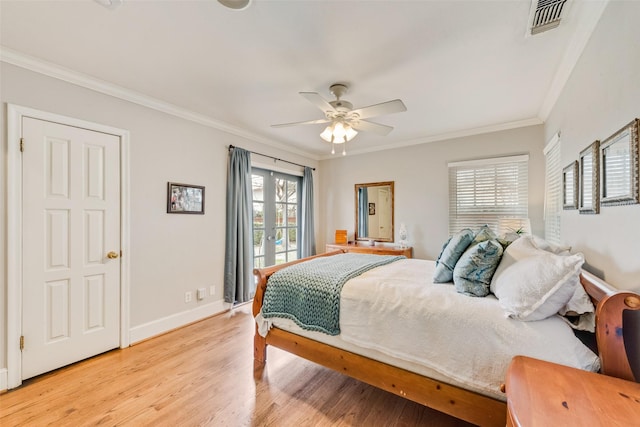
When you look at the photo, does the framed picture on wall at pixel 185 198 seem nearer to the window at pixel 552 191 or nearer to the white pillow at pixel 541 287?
the white pillow at pixel 541 287

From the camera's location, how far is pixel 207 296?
3.45 metres

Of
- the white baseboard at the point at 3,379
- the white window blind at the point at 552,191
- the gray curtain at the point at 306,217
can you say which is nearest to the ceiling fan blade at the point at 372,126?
the white window blind at the point at 552,191

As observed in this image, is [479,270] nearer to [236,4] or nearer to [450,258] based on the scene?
[450,258]

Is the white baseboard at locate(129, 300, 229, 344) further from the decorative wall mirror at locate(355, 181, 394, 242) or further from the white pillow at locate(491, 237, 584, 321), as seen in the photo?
the white pillow at locate(491, 237, 584, 321)

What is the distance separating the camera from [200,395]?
6.45 feet

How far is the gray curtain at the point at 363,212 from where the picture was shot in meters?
4.82

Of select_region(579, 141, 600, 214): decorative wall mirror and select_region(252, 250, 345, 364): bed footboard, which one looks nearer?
select_region(579, 141, 600, 214): decorative wall mirror

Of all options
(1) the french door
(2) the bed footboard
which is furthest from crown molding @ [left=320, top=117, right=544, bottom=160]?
(2) the bed footboard

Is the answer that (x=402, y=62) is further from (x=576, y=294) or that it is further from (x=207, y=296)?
(x=207, y=296)

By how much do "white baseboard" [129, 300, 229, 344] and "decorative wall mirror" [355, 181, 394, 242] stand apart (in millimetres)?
2594

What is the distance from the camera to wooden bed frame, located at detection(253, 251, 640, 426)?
1.06m

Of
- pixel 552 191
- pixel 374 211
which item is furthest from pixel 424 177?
pixel 552 191

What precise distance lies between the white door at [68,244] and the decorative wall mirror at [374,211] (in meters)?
3.52

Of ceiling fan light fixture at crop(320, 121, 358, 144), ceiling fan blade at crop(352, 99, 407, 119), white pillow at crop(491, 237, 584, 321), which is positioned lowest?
white pillow at crop(491, 237, 584, 321)
